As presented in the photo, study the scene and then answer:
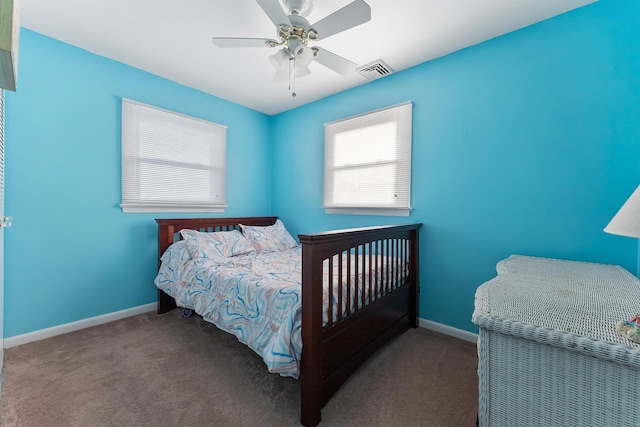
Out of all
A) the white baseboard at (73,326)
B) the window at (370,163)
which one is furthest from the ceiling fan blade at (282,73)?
the white baseboard at (73,326)

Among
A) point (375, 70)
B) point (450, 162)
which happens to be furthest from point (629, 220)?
point (375, 70)

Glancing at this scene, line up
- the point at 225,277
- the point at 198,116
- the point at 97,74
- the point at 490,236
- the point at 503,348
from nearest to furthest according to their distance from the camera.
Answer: the point at 503,348, the point at 225,277, the point at 490,236, the point at 97,74, the point at 198,116

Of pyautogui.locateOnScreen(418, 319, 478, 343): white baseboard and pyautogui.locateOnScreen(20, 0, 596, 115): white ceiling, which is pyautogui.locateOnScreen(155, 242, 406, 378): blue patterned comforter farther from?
pyautogui.locateOnScreen(20, 0, 596, 115): white ceiling

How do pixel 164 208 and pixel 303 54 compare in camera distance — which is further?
pixel 164 208

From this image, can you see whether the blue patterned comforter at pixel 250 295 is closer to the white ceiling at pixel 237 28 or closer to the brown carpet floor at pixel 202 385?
the brown carpet floor at pixel 202 385

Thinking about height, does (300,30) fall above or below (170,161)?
above

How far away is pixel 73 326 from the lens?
7.30 feet

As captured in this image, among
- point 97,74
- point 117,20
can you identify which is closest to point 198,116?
point 97,74

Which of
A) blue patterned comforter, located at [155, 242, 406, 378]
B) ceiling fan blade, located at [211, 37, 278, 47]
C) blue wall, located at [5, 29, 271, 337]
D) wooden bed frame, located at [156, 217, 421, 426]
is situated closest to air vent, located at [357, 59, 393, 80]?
ceiling fan blade, located at [211, 37, 278, 47]

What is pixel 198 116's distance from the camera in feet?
9.84

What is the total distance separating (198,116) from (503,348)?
10.8 feet

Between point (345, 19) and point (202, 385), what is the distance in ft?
7.47

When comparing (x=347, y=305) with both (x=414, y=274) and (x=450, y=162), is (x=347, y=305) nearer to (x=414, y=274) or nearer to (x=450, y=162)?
(x=414, y=274)

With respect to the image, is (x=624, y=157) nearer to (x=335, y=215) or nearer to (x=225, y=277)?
(x=335, y=215)
